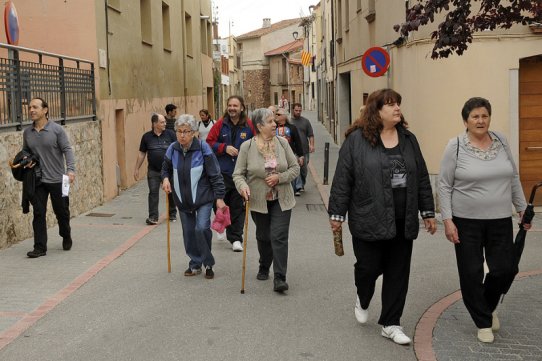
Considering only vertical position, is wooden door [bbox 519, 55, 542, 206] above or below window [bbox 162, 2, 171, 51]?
below

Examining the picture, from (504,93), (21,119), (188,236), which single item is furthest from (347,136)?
(504,93)

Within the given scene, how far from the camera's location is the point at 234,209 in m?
8.84

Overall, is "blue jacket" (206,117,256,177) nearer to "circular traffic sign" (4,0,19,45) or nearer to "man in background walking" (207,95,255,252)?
"man in background walking" (207,95,255,252)

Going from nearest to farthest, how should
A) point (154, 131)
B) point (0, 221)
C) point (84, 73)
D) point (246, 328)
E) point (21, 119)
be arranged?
point (246, 328), point (0, 221), point (21, 119), point (154, 131), point (84, 73)

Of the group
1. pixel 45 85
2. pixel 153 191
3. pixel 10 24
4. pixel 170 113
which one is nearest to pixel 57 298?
pixel 153 191

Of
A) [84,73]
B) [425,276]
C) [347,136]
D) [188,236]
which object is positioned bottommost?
[425,276]

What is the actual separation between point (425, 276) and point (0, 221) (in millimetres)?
4922

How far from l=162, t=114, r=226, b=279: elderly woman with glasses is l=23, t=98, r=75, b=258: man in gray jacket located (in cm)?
174

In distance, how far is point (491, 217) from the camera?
17.2ft

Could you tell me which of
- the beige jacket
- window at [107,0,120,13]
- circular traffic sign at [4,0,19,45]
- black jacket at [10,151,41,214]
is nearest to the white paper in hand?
black jacket at [10,151,41,214]

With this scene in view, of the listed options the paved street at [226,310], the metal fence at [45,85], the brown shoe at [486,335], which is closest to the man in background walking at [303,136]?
the metal fence at [45,85]

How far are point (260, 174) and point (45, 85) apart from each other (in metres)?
5.86

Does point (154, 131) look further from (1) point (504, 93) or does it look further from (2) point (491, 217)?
(2) point (491, 217)

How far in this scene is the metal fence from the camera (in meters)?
9.80
